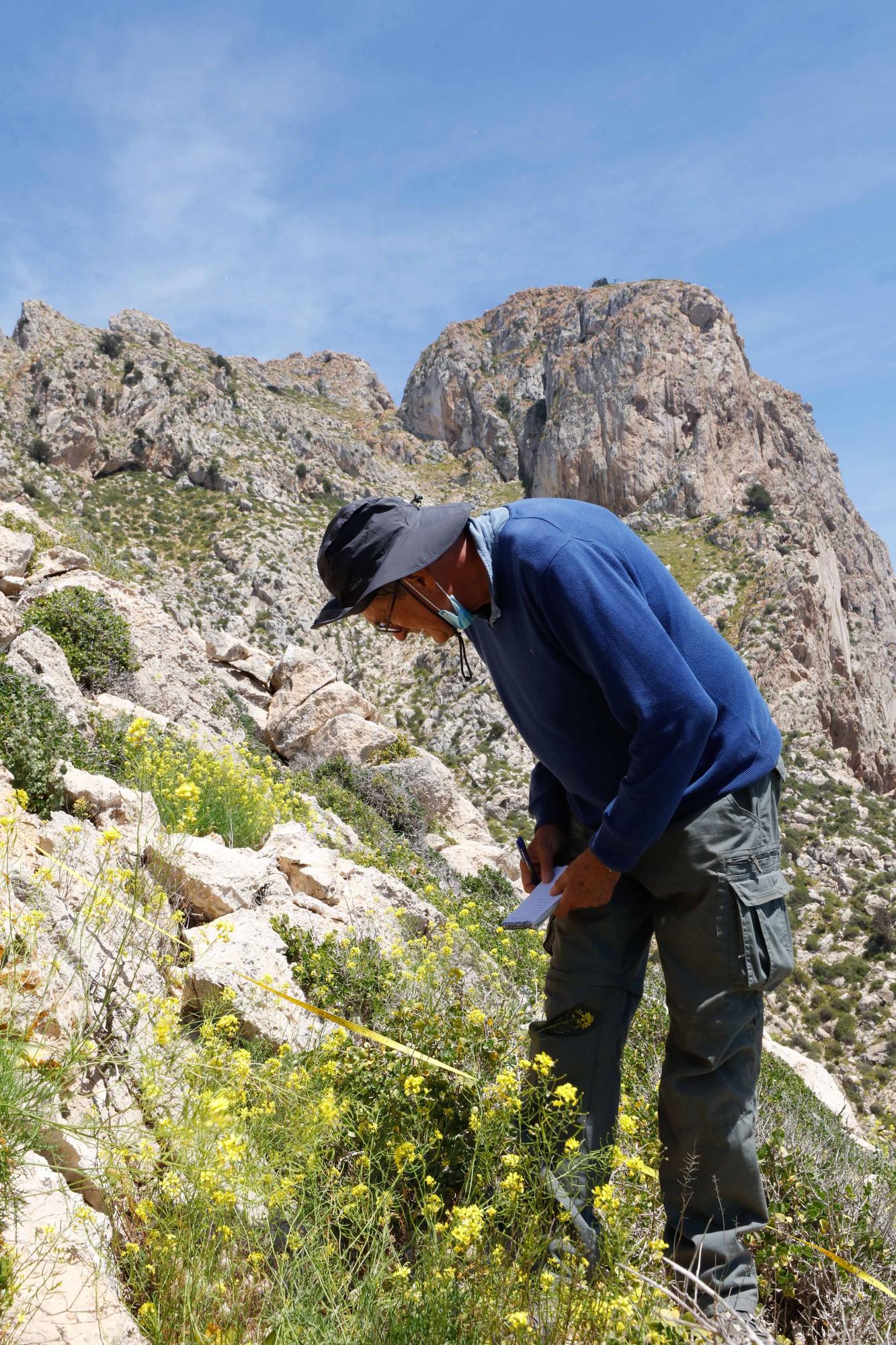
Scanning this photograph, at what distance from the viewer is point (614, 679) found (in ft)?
5.64

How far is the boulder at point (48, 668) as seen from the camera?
5555mm

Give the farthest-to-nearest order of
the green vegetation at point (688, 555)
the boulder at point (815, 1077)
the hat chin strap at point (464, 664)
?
the green vegetation at point (688, 555) < the boulder at point (815, 1077) < the hat chin strap at point (464, 664)

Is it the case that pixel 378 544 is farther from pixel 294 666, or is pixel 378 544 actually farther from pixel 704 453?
pixel 704 453

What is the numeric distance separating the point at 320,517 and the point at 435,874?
49.1 metres

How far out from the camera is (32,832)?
303 cm

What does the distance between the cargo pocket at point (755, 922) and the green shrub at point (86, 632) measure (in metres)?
7.04

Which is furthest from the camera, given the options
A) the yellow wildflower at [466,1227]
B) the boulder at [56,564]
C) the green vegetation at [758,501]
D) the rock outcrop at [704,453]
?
the green vegetation at [758,501]

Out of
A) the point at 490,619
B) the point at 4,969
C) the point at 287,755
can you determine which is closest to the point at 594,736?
the point at 490,619

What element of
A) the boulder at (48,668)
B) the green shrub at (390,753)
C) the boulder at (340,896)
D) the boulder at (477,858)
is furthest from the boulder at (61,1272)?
the green shrub at (390,753)

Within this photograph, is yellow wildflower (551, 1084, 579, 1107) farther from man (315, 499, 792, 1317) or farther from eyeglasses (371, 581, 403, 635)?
eyeglasses (371, 581, 403, 635)

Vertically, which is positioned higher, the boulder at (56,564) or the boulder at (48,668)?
the boulder at (56,564)

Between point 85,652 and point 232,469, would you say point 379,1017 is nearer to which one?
point 85,652

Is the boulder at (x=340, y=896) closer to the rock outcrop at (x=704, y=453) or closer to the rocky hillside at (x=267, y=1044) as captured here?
the rocky hillside at (x=267, y=1044)

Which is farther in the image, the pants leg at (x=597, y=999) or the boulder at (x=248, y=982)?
the boulder at (x=248, y=982)
